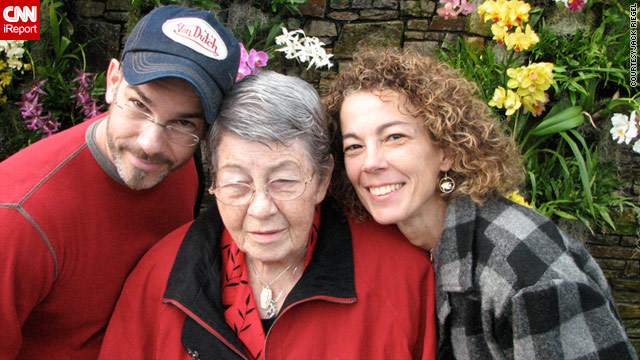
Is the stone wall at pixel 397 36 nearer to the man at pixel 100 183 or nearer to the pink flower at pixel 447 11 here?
the pink flower at pixel 447 11

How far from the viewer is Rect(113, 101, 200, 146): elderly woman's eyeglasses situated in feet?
5.00

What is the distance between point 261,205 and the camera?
1.49 meters

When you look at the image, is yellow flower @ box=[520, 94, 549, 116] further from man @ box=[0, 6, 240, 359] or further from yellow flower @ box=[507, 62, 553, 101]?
man @ box=[0, 6, 240, 359]

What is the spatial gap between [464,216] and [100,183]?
4.32 feet

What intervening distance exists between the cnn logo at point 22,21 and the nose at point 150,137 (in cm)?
242

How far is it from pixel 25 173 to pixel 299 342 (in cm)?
108

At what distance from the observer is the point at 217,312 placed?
5.08 feet

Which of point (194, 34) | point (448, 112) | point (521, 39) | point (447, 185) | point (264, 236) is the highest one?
point (521, 39)

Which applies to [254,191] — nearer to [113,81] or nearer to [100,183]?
[100,183]

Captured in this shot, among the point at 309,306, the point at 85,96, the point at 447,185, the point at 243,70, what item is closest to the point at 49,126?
the point at 85,96

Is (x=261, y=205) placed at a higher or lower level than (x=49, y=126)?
higher

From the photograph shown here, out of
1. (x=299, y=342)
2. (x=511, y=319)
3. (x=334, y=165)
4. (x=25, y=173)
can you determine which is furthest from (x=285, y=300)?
(x=25, y=173)

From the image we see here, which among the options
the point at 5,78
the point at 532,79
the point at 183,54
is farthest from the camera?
the point at 5,78

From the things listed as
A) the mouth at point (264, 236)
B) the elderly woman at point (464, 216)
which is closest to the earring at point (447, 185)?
the elderly woman at point (464, 216)
